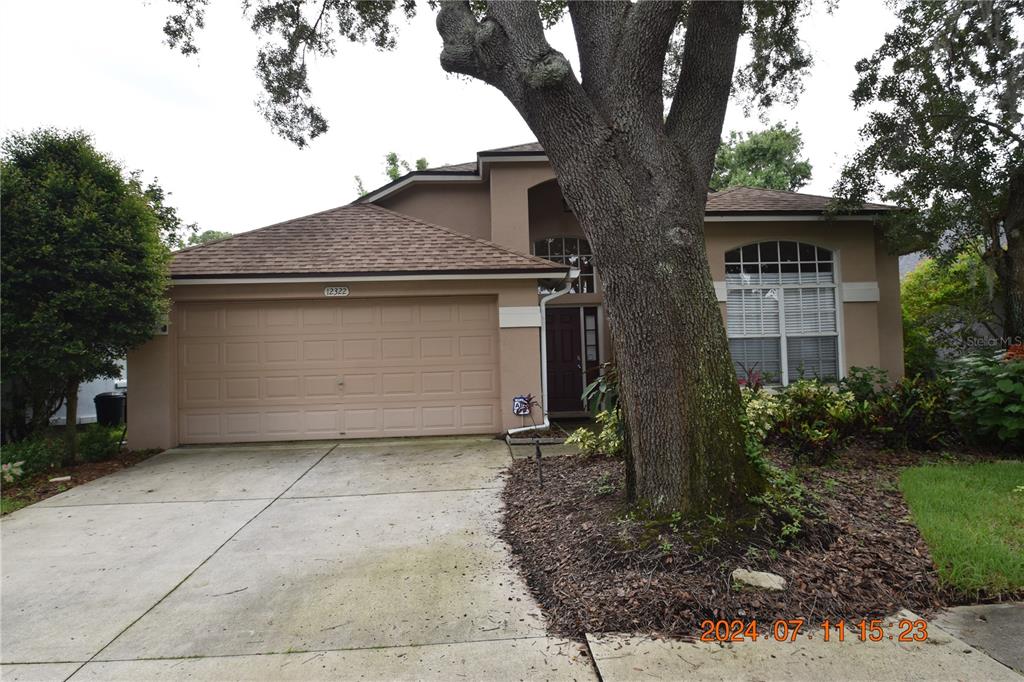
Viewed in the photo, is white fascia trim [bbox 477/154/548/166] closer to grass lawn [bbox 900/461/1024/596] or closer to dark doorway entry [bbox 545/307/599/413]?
dark doorway entry [bbox 545/307/599/413]

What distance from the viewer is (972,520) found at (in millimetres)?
4371

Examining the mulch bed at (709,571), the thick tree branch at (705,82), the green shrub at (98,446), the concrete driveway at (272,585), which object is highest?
the thick tree branch at (705,82)

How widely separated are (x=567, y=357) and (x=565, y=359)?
6 cm

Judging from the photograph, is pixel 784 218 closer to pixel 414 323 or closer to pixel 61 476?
pixel 414 323

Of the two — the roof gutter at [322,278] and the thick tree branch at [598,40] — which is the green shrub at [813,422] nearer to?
the thick tree branch at [598,40]

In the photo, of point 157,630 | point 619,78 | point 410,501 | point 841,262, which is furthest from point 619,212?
point 841,262

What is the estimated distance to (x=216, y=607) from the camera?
370 cm

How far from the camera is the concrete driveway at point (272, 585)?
306cm

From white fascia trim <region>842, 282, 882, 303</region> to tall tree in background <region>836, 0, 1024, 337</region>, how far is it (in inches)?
33.5

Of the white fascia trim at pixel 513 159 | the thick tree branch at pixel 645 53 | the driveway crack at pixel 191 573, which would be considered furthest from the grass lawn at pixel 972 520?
the white fascia trim at pixel 513 159

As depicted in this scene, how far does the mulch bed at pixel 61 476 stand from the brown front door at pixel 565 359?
7.30m

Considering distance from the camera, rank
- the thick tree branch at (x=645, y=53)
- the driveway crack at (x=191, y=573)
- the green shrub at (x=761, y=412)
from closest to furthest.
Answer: the driveway crack at (x=191, y=573) → the thick tree branch at (x=645, y=53) → the green shrub at (x=761, y=412)

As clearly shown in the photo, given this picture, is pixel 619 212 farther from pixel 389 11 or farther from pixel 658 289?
pixel 389 11

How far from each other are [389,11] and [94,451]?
7956mm
